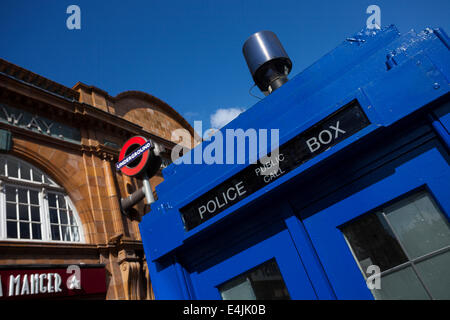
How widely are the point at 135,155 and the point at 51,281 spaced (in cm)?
491

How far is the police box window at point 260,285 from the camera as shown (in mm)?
2773

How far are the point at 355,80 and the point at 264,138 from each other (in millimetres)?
971

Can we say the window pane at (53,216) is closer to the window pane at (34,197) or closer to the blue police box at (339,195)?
the window pane at (34,197)

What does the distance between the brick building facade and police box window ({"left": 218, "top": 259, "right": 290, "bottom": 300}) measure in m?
7.46

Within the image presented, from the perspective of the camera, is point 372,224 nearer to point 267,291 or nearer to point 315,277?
point 315,277

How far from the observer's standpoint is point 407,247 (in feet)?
7.46

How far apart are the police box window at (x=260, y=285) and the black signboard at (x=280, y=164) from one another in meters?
0.67

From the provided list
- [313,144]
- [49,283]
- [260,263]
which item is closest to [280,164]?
[313,144]

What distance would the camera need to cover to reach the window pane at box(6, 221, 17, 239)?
8632mm

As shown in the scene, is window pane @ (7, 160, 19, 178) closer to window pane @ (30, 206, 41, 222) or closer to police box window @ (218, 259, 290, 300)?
window pane @ (30, 206, 41, 222)

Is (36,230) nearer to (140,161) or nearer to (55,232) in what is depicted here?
(55,232)

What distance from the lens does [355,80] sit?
268 centimetres

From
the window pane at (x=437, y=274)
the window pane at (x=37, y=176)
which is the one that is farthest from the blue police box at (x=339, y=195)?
the window pane at (x=37, y=176)
